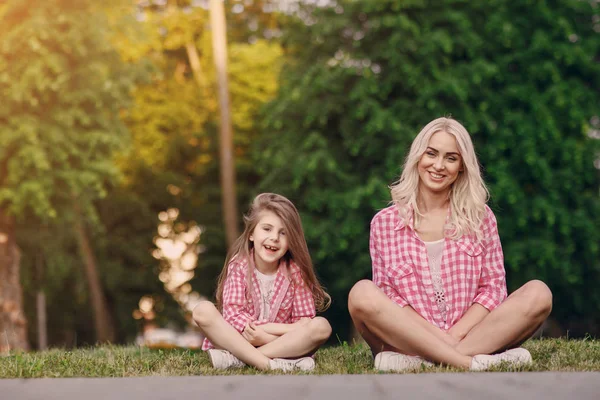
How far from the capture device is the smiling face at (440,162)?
6215 mm

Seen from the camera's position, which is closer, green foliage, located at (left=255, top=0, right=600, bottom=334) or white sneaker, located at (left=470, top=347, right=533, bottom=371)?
white sneaker, located at (left=470, top=347, right=533, bottom=371)

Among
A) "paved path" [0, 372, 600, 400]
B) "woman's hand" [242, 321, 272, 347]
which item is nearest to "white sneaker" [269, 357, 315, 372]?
"woman's hand" [242, 321, 272, 347]

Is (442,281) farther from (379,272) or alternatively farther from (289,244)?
(289,244)

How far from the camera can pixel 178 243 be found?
25859 mm

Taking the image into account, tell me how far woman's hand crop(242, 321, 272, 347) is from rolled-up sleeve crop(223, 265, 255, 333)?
3.2 inches

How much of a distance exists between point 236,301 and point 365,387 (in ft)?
5.78

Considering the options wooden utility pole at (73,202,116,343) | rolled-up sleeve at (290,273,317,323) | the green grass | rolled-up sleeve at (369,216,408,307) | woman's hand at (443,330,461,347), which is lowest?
wooden utility pole at (73,202,116,343)

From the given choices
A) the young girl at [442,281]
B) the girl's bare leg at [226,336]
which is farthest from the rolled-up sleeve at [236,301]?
the young girl at [442,281]

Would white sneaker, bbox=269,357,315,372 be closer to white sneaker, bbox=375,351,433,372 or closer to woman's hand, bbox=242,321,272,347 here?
woman's hand, bbox=242,321,272,347

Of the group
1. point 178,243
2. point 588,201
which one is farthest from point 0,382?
point 178,243

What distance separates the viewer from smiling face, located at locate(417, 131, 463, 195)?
621cm

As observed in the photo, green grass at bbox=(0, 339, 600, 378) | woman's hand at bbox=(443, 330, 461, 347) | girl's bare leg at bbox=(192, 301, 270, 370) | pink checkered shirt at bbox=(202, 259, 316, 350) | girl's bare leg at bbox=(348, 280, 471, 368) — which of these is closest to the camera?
green grass at bbox=(0, 339, 600, 378)

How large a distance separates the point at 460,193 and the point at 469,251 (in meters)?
0.47

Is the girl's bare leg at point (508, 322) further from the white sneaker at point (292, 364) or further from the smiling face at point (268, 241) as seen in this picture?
the smiling face at point (268, 241)
